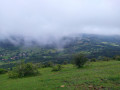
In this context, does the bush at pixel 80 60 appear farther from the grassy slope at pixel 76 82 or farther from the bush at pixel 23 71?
the bush at pixel 23 71

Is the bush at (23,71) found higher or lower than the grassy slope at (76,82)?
lower

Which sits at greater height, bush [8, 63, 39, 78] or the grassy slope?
the grassy slope

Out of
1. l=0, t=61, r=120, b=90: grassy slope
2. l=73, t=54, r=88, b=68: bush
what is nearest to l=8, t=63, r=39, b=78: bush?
l=0, t=61, r=120, b=90: grassy slope

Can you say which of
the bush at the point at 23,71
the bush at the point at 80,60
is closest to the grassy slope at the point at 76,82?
the bush at the point at 23,71

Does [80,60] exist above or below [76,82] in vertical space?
below

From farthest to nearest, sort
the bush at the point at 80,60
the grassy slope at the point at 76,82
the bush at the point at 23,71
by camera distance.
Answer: the bush at the point at 80,60
the bush at the point at 23,71
the grassy slope at the point at 76,82

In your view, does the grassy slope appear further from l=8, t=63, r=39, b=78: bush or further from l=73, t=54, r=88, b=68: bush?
l=73, t=54, r=88, b=68: bush

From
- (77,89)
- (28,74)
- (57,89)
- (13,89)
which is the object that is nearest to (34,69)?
(28,74)

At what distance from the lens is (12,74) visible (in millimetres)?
33094

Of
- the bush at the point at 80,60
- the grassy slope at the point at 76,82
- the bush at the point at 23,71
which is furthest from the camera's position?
the bush at the point at 80,60

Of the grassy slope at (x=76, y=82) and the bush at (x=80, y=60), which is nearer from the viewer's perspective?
the grassy slope at (x=76, y=82)

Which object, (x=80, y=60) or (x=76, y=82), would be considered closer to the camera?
(x=76, y=82)

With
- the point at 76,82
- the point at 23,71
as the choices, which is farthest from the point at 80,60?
the point at 23,71

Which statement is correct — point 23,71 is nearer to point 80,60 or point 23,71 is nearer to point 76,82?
point 80,60
